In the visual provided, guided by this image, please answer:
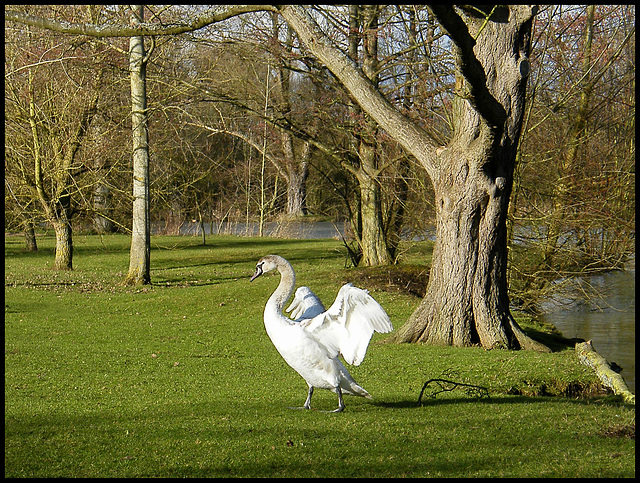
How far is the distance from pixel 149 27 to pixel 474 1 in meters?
6.78

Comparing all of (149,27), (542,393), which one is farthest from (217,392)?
(149,27)

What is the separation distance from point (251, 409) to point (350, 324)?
5.27 feet

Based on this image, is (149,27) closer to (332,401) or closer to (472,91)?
(472,91)

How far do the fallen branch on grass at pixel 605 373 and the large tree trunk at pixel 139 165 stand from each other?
A: 12656mm

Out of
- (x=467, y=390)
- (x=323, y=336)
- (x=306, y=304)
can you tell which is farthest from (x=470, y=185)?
(x=323, y=336)

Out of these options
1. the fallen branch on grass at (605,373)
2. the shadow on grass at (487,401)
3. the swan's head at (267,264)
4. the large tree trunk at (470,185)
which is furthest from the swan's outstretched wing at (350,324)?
the large tree trunk at (470,185)

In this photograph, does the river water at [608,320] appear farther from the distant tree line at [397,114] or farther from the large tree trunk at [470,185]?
the large tree trunk at [470,185]

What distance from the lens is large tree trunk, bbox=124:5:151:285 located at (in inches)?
775

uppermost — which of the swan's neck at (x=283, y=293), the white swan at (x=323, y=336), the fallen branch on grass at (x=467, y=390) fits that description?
the swan's neck at (x=283, y=293)

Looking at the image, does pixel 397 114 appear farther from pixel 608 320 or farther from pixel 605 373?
pixel 608 320

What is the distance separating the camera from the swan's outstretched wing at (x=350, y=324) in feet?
21.2

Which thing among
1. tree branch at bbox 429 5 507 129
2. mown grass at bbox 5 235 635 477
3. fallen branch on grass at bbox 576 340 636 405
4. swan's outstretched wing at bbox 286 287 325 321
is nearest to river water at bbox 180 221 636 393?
fallen branch on grass at bbox 576 340 636 405

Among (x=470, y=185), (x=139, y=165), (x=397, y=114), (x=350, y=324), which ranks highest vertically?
(x=397, y=114)

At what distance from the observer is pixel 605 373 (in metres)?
10.1
